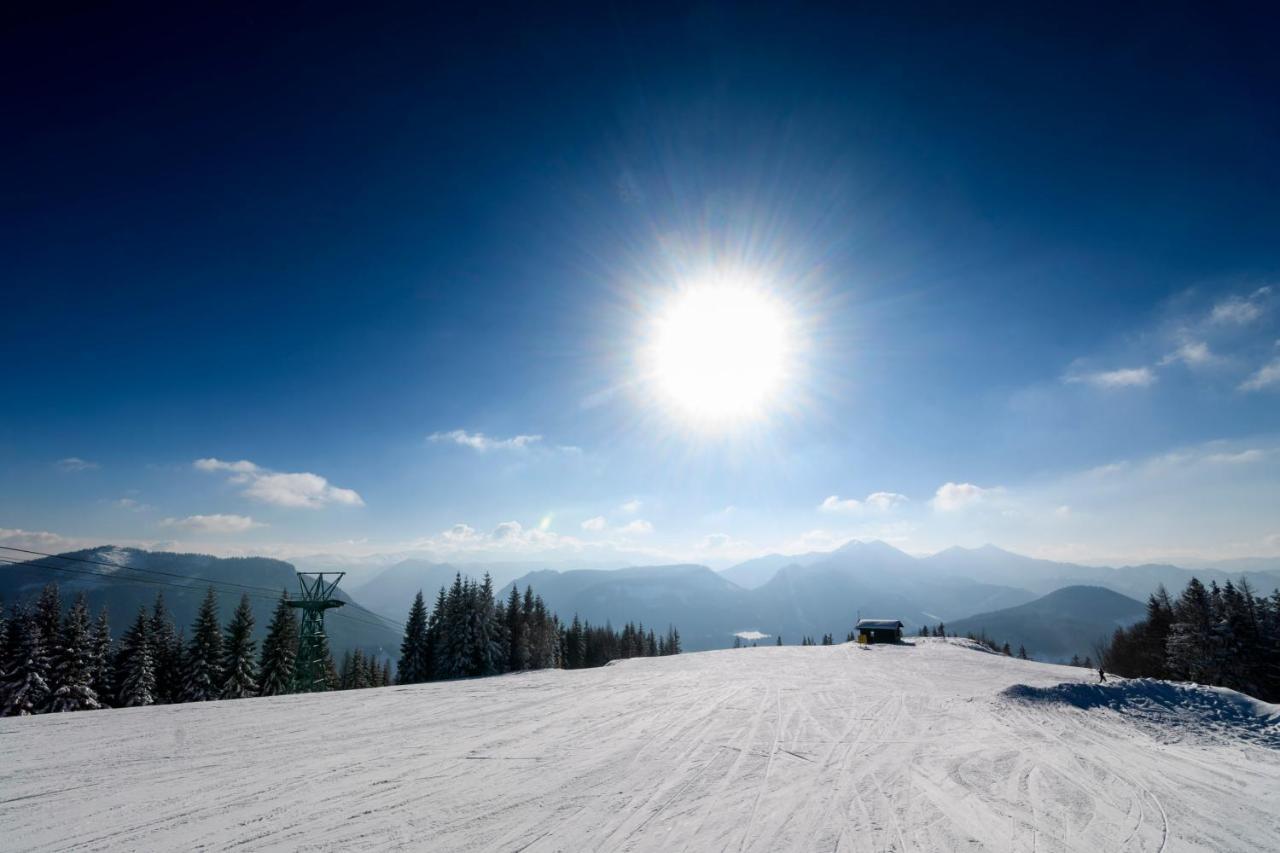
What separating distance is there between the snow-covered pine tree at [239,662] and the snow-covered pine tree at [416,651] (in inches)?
473

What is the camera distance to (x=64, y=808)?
22.5 ft

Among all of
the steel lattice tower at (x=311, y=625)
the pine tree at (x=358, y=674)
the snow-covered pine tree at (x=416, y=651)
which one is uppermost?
the steel lattice tower at (x=311, y=625)

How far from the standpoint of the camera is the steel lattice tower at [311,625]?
29.4 metres

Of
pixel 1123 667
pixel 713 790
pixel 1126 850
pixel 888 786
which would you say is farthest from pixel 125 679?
pixel 1123 667

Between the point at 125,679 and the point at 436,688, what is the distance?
35.7m

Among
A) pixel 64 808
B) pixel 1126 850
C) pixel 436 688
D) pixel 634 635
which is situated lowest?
pixel 634 635

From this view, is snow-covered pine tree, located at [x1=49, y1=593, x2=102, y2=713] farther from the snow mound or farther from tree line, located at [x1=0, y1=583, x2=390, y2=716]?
the snow mound

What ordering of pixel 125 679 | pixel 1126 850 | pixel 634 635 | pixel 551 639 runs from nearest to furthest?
pixel 1126 850 < pixel 125 679 < pixel 551 639 < pixel 634 635

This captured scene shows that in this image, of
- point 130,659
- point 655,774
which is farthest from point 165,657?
point 655,774

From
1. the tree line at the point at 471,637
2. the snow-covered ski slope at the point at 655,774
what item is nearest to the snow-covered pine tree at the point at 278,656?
the tree line at the point at 471,637

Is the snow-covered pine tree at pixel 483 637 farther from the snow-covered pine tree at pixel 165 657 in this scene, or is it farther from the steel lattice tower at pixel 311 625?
the snow-covered pine tree at pixel 165 657

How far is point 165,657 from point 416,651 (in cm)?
1893

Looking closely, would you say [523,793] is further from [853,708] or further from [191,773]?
[853,708]

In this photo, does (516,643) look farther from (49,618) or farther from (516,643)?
(49,618)
